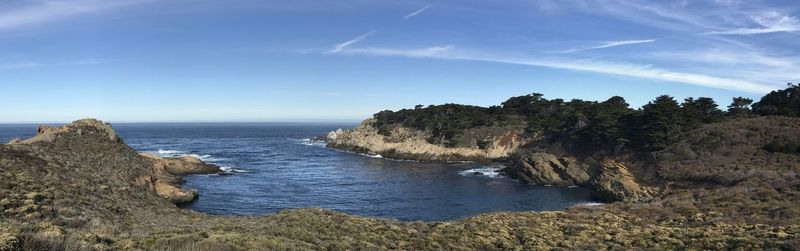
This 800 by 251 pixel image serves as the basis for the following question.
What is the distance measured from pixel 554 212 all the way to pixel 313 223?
17800mm

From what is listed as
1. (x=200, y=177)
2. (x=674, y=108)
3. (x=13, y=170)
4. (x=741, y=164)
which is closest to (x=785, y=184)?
(x=741, y=164)

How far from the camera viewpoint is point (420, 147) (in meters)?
99.1

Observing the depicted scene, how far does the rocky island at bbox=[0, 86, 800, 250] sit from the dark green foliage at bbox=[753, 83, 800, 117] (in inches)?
12.1

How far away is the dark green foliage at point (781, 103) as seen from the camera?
68.3 m

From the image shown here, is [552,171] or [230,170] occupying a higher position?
[552,171]

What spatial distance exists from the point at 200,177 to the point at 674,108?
213 ft

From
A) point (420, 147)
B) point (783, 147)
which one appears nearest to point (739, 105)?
point (783, 147)

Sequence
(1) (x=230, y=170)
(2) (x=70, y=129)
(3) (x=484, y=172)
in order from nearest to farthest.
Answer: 1. (2) (x=70, y=129)
2. (1) (x=230, y=170)
3. (3) (x=484, y=172)

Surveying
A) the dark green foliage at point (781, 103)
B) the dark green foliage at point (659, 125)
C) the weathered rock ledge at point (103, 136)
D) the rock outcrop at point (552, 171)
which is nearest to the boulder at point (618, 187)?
the rock outcrop at point (552, 171)

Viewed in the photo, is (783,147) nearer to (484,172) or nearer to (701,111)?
(701,111)

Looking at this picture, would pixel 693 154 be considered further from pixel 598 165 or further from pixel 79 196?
pixel 79 196

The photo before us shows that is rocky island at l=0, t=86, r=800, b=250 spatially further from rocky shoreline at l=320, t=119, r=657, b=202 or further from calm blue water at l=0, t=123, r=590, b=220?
calm blue water at l=0, t=123, r=590, b=220

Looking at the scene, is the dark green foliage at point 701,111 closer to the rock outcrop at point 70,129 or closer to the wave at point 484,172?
the wave at point 484,172

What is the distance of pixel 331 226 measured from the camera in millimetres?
24188
